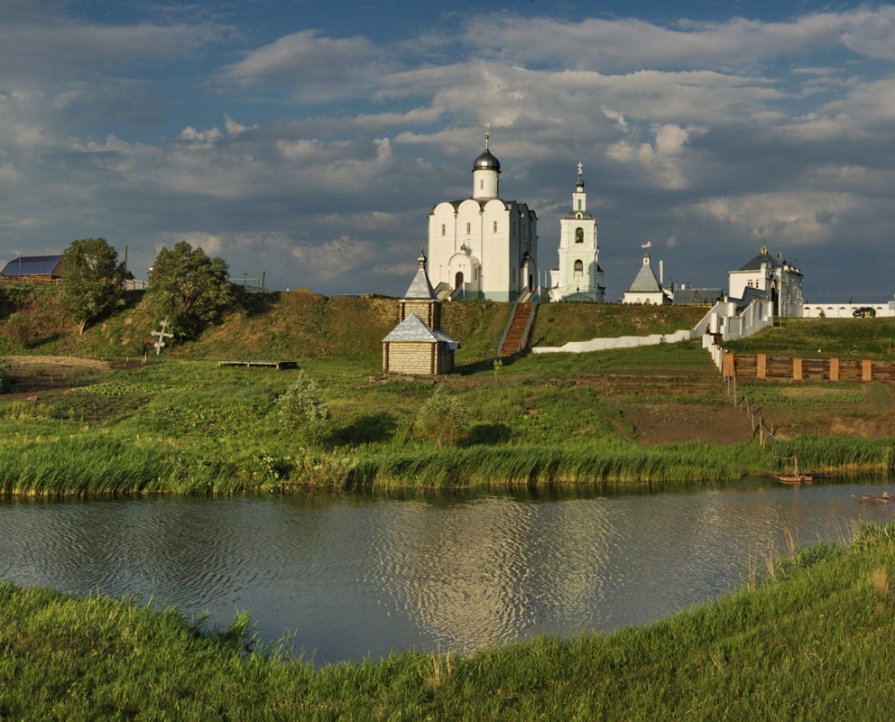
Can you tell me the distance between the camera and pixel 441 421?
2839cm

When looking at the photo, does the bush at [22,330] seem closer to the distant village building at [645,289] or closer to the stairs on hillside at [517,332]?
the stairs on hillside at [517,332]

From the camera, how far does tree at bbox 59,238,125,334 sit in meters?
55.8

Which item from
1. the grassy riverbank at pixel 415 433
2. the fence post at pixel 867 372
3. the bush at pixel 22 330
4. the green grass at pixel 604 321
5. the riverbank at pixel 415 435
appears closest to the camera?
the riverbank at pixel 415 435

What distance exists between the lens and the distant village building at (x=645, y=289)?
6794 centimetres

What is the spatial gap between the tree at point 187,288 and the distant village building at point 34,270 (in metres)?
19.7

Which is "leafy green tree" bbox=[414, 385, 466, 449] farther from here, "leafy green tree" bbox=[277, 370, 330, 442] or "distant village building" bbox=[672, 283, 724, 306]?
"distant village building" bbox=[672, 283, 724, 306]

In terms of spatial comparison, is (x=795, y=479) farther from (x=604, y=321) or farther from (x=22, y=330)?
(x=22, y=330)

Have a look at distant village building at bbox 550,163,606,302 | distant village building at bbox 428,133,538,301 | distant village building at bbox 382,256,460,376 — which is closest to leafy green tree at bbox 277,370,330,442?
distant village building at bbox 382,256,460,376

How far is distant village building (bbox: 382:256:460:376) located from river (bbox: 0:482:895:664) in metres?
15.8

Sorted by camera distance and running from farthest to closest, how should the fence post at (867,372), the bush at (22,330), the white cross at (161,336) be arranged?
the bush at (22,330), the white cross at (161,336), the fence post at (867,372)

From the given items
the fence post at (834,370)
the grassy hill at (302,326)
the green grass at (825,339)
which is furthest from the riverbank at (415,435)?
the grassy hill at (302,326)

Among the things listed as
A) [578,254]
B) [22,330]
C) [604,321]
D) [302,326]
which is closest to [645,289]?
[578,254]

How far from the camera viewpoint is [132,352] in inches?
2083

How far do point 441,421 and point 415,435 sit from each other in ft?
3.53
